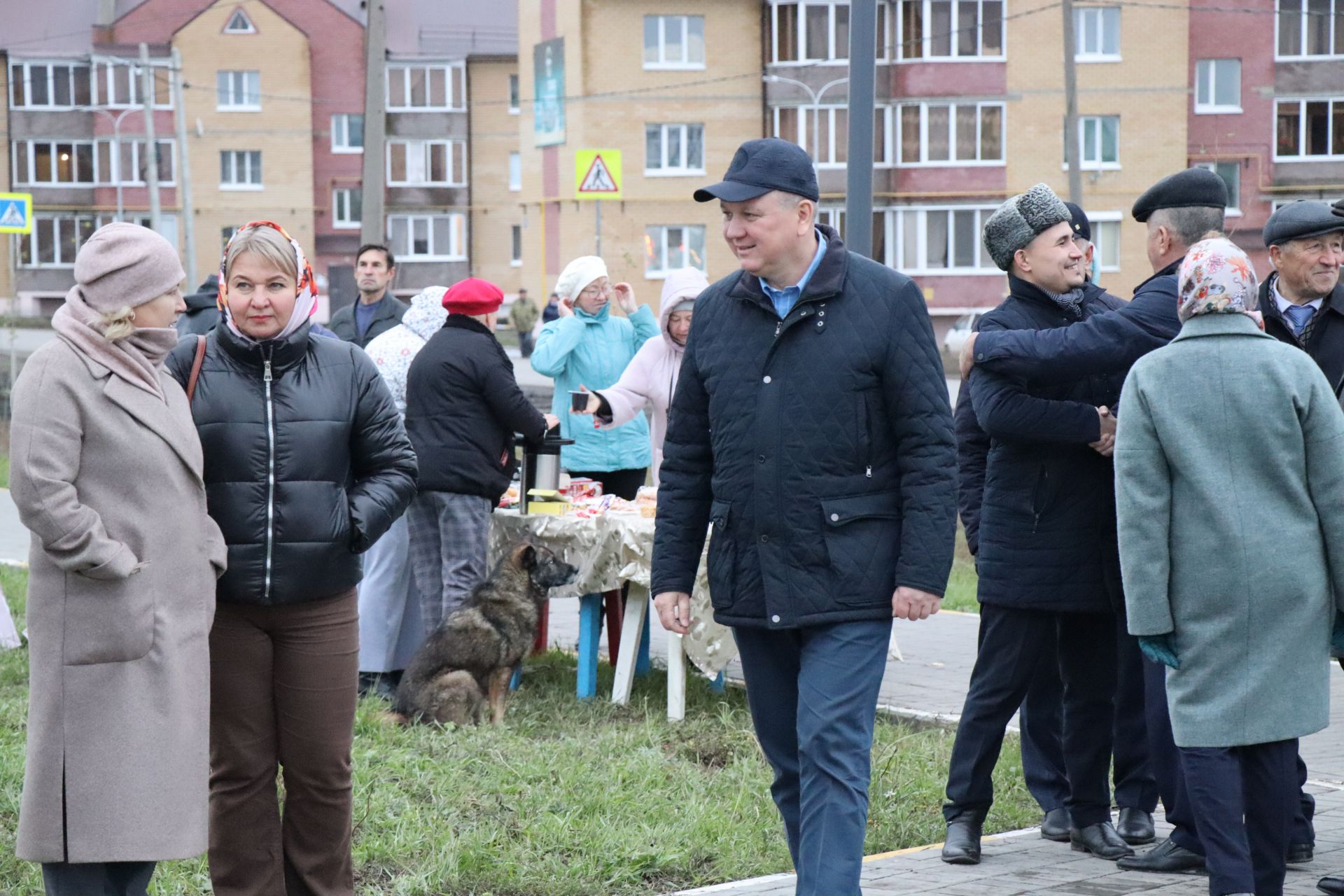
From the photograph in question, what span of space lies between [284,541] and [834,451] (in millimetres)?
1409

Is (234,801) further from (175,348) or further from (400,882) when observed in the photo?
(175,348)

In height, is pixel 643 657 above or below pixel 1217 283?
below

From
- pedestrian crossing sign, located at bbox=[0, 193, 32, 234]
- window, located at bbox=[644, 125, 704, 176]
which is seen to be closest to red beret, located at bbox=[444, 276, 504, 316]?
pedestrian crossing sign, located at bbox=[0, 193, 32, 234]

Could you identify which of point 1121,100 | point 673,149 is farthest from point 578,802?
point 1121,100

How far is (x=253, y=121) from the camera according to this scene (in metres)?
64.5

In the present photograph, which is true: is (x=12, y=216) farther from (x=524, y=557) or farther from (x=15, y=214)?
(x=524, y=557)

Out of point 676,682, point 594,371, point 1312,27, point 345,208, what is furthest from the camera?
point 345,208

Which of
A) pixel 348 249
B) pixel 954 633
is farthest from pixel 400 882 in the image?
pixel 348 249

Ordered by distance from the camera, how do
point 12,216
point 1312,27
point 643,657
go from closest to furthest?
point 643,657 < point 12,216 < point 1312,27

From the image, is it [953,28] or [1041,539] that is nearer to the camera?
[1041,539]

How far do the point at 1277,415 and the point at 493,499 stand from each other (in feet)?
14.8

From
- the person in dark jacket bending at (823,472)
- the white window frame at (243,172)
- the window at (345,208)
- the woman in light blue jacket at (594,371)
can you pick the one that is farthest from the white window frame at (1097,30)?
the person in dark jacket bending at (823,472)

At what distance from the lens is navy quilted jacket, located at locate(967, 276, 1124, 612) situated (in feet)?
17.4

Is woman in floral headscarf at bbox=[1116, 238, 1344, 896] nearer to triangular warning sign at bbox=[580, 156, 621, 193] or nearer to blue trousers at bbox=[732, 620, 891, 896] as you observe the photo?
blue trousers at bbox=[732, 620, 891, 896]
